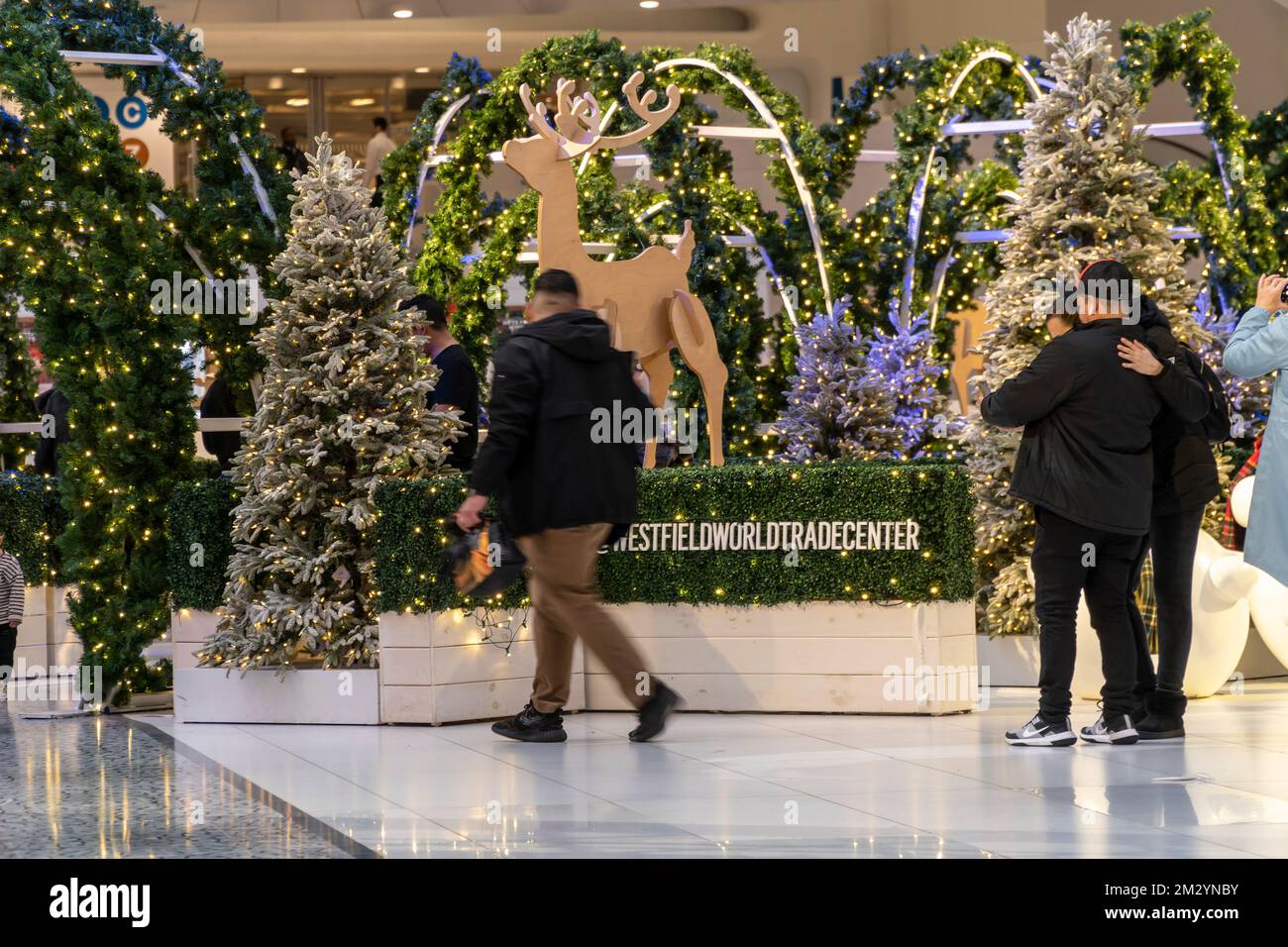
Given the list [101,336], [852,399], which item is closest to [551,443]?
[101,336]

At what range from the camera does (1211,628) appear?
7227 mm

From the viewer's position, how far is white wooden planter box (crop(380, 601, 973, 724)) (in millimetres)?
6684

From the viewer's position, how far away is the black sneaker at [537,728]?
6156 mm

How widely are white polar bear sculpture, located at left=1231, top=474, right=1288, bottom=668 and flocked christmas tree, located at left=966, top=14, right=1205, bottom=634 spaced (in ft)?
3.08

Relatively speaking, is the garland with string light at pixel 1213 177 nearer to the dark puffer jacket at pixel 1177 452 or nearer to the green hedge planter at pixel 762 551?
the green hedge planter at pixel 762 551

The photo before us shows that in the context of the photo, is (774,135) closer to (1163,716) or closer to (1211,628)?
(1211,628)

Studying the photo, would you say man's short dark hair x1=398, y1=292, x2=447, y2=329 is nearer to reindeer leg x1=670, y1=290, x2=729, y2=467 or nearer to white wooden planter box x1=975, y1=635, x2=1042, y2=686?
reindeer leg x1=670, y1=290, x2=729, y2=467

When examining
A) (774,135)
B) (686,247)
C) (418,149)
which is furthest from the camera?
(774,135)

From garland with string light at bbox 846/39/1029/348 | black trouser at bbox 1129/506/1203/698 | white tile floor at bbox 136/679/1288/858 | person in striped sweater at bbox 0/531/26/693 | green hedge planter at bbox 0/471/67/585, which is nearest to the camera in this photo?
white tile floor at bbox 136/679/1288/858

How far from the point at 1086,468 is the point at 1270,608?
6.95 feet

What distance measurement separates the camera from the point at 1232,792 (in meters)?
5.05

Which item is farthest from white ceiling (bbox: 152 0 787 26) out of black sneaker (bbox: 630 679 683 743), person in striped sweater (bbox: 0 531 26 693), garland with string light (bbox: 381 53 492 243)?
black sneaker (bbox: 630 679 683 743)
